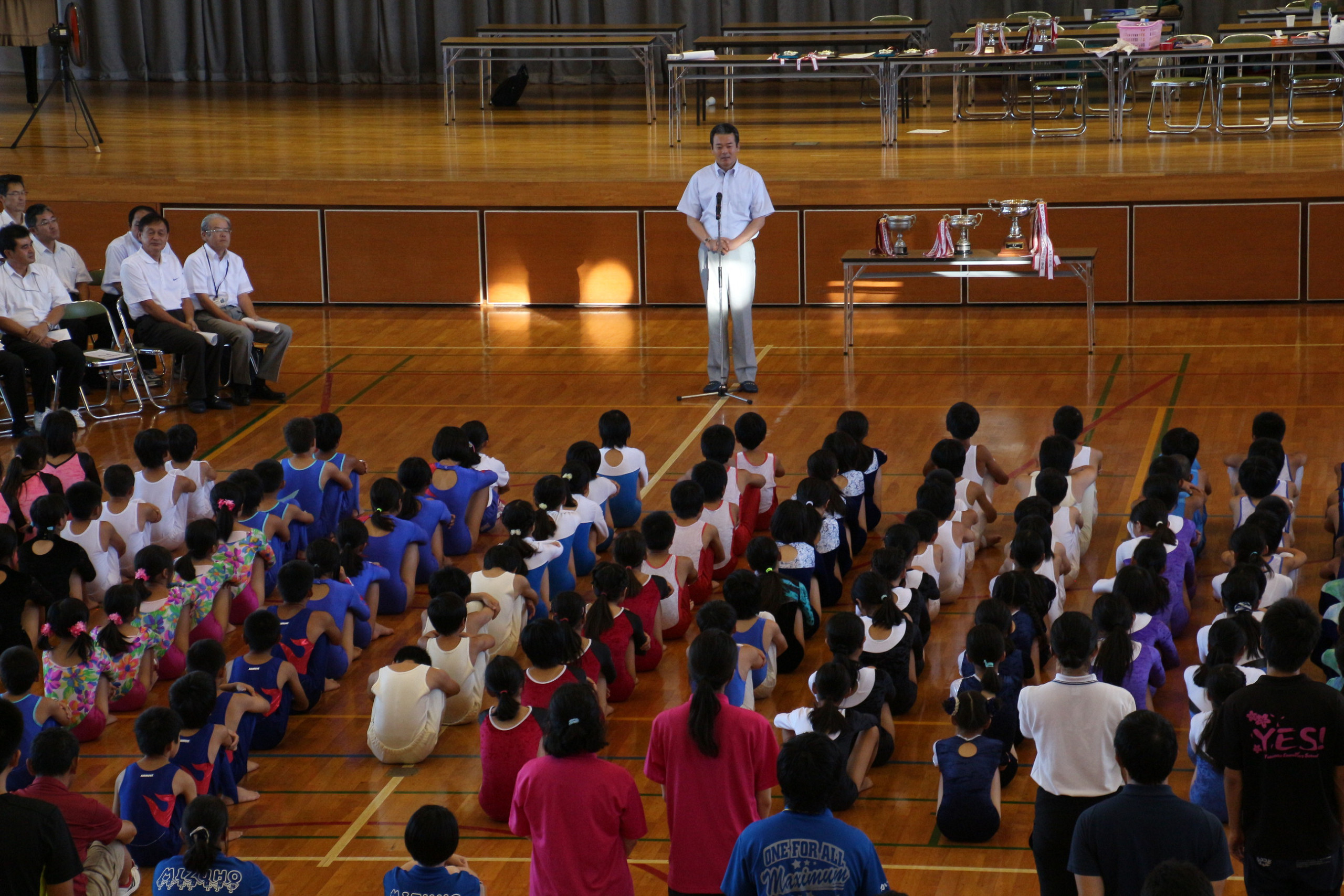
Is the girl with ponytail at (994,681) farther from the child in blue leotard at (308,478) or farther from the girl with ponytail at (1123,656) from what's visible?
the child in blue leotard at (308,478)

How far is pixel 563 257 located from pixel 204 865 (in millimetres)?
9086

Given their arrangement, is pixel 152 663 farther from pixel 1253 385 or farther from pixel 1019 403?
pixel 1253 385

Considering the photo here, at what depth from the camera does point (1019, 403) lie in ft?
31.9

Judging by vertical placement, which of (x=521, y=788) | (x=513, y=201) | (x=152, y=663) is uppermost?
(x=513, y=201)

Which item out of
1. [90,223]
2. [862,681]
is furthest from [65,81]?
[862,681]

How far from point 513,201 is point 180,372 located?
305 cm

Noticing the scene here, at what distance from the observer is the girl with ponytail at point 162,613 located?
603 centimetres

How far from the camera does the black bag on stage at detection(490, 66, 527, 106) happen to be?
17.0 metres

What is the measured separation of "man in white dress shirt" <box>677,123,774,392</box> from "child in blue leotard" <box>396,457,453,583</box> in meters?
3.18

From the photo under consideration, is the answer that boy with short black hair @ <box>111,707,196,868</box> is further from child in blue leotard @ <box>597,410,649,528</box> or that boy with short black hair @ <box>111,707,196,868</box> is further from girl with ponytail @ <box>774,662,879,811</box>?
child in blue leotard @ <box>597,410,649,528</box>

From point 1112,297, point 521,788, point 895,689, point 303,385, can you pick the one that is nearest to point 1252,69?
point 1112,297

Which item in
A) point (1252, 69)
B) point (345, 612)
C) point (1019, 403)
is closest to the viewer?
point (345, 612)

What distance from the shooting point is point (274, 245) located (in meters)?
12.9

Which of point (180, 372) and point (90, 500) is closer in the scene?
point (90, 500)
